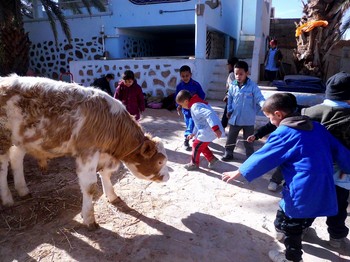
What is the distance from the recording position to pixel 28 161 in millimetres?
4871

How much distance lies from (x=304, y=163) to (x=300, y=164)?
3 centimetres

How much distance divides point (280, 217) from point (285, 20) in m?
15.8

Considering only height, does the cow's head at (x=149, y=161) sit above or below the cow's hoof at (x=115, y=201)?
above

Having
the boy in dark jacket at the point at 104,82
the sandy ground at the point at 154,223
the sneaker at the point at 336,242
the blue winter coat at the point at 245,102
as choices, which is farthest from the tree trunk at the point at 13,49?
the sneaker at the point at 336,242

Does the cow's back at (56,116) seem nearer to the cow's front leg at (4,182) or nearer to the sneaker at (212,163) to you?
the cow's front leg at (4,182)

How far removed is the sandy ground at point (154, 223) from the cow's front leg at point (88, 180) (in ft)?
0.42

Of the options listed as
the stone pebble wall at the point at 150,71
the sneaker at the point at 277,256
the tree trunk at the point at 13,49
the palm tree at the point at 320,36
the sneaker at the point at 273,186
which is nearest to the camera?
the sneaker at the point at 277,256

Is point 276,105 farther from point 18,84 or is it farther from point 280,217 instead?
point 18,84

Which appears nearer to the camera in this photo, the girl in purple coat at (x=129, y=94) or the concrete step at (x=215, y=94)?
the girl in purple coat at (x=129, y=94)

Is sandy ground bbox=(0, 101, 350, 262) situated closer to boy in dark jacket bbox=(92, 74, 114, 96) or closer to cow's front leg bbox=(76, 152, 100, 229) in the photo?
cow's front leg bbox=(76, 152, 100, 229)

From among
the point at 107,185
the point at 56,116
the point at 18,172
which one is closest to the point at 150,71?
the point at 18,172

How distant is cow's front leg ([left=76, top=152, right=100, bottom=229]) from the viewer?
116 inches

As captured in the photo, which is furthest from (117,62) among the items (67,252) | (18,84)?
(67,252)

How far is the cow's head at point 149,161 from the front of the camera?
3193 mm
